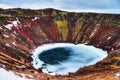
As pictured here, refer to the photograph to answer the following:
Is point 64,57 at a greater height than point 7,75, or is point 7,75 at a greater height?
point 64,57

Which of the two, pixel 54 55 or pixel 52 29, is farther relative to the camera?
pixel 52 29

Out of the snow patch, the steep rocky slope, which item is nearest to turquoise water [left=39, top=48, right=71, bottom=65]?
the steep rocky slope

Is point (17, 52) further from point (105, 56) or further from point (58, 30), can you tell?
point (58, 30)

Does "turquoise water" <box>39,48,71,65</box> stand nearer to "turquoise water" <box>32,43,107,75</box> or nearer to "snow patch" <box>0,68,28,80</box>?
"turquoise water" <box>32,43,107,75</box>

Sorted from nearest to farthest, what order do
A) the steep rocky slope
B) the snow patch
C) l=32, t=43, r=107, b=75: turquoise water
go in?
the snow patch
l=32, t=43, r=107, b=75: turquoise water
the steep rocky slope

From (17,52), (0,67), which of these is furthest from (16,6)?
(0,67)

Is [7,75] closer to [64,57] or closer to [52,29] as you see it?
[64,57]

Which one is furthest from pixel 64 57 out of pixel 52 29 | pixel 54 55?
pixel 52 29

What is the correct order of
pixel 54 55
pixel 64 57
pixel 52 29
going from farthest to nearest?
pixel 52 29 → pixel 54 55 → pixel 64 57

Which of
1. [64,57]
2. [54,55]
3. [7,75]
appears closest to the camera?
[7,75]
